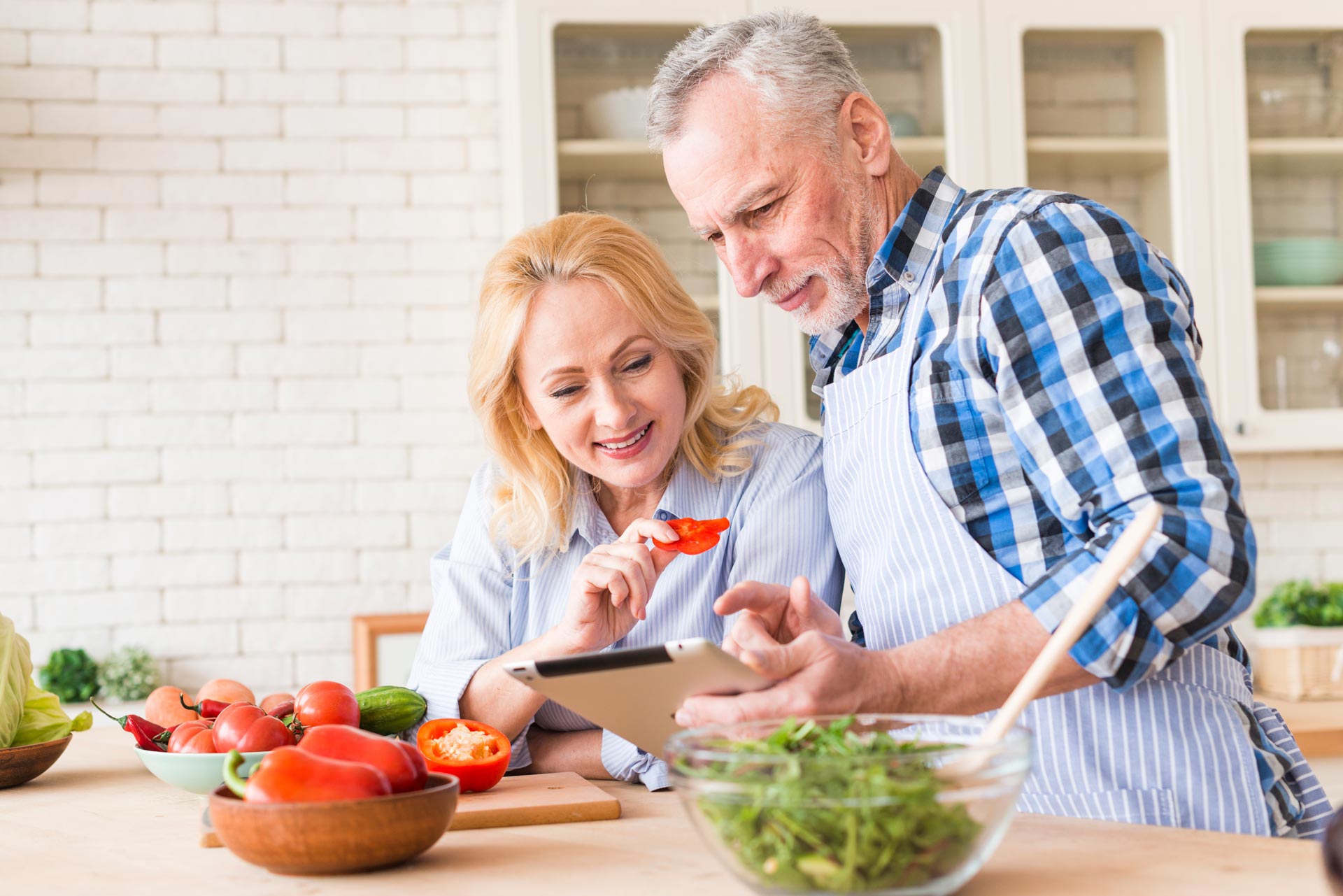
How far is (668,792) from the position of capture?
154cm

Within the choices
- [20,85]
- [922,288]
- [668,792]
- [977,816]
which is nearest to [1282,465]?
[922,288]

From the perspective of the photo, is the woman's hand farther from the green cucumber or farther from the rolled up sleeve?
the rolled up sleeve

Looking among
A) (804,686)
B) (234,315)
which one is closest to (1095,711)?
(804,686)

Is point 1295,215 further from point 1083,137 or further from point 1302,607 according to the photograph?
point 1302,607

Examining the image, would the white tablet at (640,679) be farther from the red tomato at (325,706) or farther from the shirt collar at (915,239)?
the shirt collar at (915,239)

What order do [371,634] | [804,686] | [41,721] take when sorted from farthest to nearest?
[371,634], [41,721], [804,686]

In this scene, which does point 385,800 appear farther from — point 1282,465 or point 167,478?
point 1282,465

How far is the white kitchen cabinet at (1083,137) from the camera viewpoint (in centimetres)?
316

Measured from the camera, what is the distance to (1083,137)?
11.0ft

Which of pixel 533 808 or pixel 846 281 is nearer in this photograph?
pixel 533 808

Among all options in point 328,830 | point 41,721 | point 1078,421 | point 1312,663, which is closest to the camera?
point 328,830

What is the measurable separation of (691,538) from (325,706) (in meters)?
0.55

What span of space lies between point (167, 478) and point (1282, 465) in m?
3.24

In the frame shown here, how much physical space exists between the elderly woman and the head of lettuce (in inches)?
21.1
